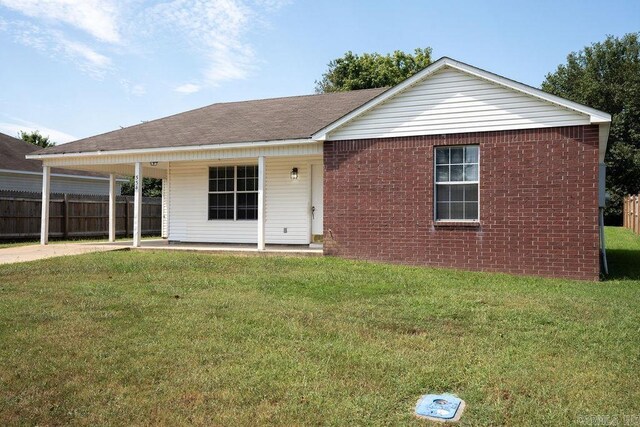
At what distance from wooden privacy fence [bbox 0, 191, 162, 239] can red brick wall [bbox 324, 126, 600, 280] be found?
48.4ft

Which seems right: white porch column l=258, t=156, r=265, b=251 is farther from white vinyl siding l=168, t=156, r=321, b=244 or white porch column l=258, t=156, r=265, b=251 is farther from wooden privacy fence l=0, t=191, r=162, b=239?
wooden privacy fence l=0, t=191, r=162, b=239

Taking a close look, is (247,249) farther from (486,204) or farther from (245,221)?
(486,204)

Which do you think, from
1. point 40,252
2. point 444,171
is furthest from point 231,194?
point 444,171

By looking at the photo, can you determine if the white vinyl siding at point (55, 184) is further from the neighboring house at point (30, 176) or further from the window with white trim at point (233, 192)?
the window with white trim at point (233, 192)

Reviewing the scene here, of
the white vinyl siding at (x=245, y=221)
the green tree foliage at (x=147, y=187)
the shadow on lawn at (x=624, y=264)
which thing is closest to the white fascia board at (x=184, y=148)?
the white vinyl siding at (x=245, y=221)

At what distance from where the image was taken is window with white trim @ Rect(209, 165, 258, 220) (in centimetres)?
1709

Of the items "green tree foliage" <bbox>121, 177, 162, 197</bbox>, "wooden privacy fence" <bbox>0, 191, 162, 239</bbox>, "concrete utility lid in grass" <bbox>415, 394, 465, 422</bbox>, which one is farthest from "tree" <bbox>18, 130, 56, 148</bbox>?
"concrete utility lid in grass" <bbox>415, 394, 465, 422</bbox>

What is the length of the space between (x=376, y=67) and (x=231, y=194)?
2280 cm

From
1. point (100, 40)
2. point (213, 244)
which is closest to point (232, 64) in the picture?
point (100, 40)

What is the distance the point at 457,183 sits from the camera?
40.9 feet

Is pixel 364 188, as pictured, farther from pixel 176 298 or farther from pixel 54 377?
pixel 54 377

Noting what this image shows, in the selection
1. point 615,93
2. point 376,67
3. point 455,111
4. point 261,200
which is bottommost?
point 261,200

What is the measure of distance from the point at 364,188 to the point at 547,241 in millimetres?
4241

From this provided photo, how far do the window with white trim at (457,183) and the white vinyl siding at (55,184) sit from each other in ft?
67.4
